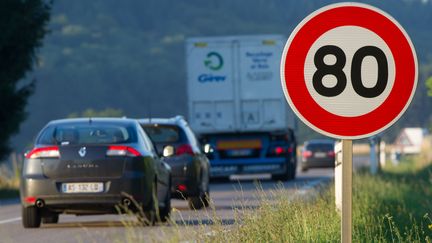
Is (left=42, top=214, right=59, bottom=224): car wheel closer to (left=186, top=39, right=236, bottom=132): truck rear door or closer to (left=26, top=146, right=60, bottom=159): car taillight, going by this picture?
(left=26, top=146, right=60, bottom=159): car taillight

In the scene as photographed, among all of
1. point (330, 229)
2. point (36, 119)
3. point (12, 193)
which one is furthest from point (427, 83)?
point (36, 119)

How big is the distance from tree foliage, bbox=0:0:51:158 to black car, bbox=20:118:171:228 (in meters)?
17.3

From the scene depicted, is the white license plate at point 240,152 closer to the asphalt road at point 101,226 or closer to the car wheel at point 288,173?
the car wheel at point 288,173

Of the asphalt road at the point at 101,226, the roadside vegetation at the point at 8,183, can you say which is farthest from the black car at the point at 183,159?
the roadside vegetation at the point at 8,183

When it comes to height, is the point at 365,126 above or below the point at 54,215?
above

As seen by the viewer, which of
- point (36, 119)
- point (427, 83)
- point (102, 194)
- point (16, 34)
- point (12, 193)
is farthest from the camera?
point (36, 119)

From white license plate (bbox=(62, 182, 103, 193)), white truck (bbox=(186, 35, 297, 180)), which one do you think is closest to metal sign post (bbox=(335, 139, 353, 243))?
white license plate (bbox=(62, 182, 103, 193))

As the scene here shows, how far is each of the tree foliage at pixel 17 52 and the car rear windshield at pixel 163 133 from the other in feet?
38.5

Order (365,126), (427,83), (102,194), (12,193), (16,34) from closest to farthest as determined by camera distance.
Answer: (365,126), (102,194), (427,83), (12,193), (16,34)

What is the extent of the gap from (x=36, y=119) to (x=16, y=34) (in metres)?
150

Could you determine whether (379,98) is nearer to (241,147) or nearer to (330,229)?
(330,229)

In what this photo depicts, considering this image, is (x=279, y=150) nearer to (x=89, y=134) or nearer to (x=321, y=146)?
(x=89, y=134)

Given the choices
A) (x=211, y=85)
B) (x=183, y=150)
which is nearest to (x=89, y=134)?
(x=183, y=150)

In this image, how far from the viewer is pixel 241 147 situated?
36.6 m
